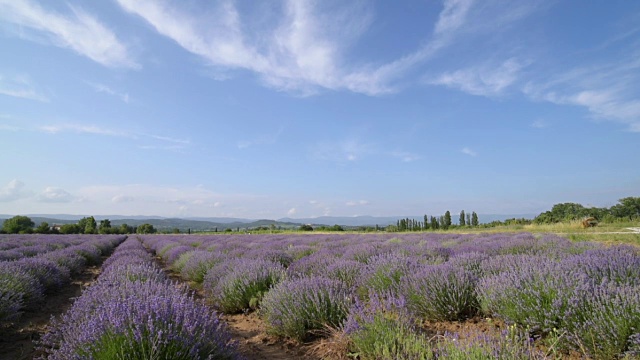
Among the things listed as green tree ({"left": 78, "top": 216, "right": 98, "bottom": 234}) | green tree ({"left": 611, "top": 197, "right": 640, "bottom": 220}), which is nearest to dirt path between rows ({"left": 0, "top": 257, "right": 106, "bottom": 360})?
green tree ({"left": 611, "top": 197, "right": 640, "bottom": 220})

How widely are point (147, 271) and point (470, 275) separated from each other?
4616mm

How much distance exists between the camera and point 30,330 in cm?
430

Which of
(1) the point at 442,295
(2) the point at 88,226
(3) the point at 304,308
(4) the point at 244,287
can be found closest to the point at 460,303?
(1) the point at 442,295

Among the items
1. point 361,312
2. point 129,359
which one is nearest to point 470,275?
point 361,312

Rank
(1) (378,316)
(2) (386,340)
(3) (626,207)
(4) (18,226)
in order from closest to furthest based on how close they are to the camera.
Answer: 1. (2) (386,340)
2. (1) (378,316)
3. (3) (626,207)
4. (4) (18,226)

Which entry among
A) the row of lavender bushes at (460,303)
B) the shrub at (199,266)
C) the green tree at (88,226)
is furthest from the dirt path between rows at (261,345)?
the green tree at (88,226)

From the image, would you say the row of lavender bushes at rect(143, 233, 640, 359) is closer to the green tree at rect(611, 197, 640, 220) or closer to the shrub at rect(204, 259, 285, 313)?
the shrub at rect(204, 259, 285, 313)

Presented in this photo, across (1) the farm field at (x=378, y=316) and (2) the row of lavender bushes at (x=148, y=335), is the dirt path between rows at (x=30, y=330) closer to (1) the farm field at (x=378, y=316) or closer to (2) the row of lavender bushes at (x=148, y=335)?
(1) the farm field at (x=378, y=316)

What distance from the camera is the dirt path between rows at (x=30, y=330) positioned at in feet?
11.6

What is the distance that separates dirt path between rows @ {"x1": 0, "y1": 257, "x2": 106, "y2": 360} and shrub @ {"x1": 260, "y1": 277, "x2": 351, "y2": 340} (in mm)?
1959

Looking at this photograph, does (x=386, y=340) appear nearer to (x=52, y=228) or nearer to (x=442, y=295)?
(x=442, y=295)

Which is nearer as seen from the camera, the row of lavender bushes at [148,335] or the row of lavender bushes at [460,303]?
the row of lavender bushes at [148,335]

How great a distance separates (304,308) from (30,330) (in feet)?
12.2

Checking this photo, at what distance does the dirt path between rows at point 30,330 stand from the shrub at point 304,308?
196cm
